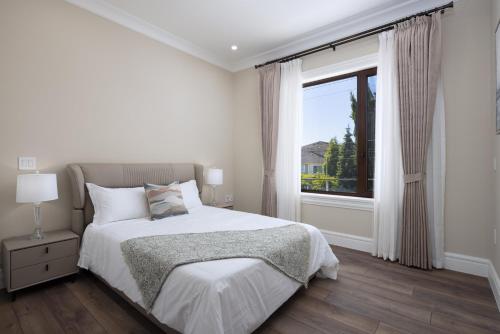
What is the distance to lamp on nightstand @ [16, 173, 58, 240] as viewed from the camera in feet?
6.82

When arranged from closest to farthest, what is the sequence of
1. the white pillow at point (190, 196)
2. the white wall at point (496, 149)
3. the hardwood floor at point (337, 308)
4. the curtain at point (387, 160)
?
the hardwood floor at point (337, 308) → the white wall at point (496, 149) → the curtain at point (387, 160) → the white pillow at point (190, 196)

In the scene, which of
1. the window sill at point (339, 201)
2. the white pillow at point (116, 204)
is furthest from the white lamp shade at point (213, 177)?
the window sill at point (339, 201)

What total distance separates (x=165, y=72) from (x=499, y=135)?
3723mm

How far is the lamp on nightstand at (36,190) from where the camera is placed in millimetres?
2078

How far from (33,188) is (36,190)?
0.09 ft

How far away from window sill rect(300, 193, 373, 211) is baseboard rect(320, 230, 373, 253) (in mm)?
383

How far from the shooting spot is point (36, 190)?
211cm

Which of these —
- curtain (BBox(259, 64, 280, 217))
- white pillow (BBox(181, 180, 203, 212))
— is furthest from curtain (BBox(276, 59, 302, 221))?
white pillow (BBox(181, 180, 203, 212))

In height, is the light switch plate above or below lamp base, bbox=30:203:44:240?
above

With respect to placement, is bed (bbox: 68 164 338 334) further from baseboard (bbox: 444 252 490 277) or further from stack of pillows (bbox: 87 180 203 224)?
Answer: baseboard (bbox: 444 252 490 277)

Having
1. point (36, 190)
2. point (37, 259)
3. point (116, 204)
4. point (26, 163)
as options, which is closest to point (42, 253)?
point (37, 259)

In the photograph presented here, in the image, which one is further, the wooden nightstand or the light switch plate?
the light switch plate

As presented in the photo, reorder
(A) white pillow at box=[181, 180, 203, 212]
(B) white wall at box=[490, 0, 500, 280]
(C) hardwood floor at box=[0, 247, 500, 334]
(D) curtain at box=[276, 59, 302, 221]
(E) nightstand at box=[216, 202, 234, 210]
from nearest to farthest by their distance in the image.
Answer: (C) hardwood floor at box=[0, 247, 500, 334], (B) white wall at box=[490, 0, 500, 280], (A) white pillow at box=[181, 180, 203, 212], (D) curtain at box=[276, 59, 302, 221], (E) nightstand at box=[216, 202, 234, 210]

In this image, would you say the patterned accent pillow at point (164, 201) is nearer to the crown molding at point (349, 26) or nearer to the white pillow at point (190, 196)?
the white pillow at point (190, 196)
